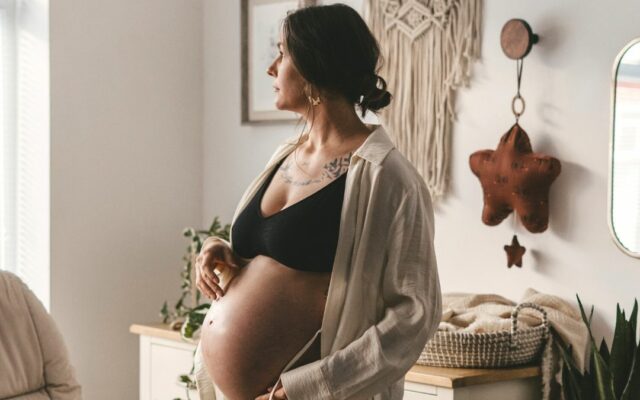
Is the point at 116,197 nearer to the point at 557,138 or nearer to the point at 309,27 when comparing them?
the point at 557,138

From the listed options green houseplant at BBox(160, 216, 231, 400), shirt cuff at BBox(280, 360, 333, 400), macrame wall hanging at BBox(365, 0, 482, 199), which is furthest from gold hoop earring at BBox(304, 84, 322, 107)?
green houseplant at BBox(160, 216, 231, 400)

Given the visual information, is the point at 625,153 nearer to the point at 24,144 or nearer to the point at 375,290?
the point at 375,290

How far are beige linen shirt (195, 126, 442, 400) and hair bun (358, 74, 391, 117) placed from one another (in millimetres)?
107

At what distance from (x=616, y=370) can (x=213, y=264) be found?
1132mm

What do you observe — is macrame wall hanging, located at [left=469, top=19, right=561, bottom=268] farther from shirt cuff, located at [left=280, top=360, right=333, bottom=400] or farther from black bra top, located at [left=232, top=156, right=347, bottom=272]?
shirt cuff, located at [left=280, top=360, right=333, bottom=400]

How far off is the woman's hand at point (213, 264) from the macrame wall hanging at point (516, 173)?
1.14 metres

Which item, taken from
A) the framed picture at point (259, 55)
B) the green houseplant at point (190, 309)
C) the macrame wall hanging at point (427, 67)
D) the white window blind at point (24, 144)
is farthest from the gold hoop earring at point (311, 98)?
the white window blind at point (24, 144)

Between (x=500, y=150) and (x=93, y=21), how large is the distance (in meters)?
1.53

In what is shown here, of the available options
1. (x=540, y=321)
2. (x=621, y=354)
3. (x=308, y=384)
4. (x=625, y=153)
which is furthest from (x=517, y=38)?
(x=308, y=384)

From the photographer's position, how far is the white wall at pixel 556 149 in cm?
247

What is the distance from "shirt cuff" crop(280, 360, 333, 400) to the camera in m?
1.47

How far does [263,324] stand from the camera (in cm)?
157

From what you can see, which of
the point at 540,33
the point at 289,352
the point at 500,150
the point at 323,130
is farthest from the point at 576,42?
the point at 289,352

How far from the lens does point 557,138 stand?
2.57 meters
